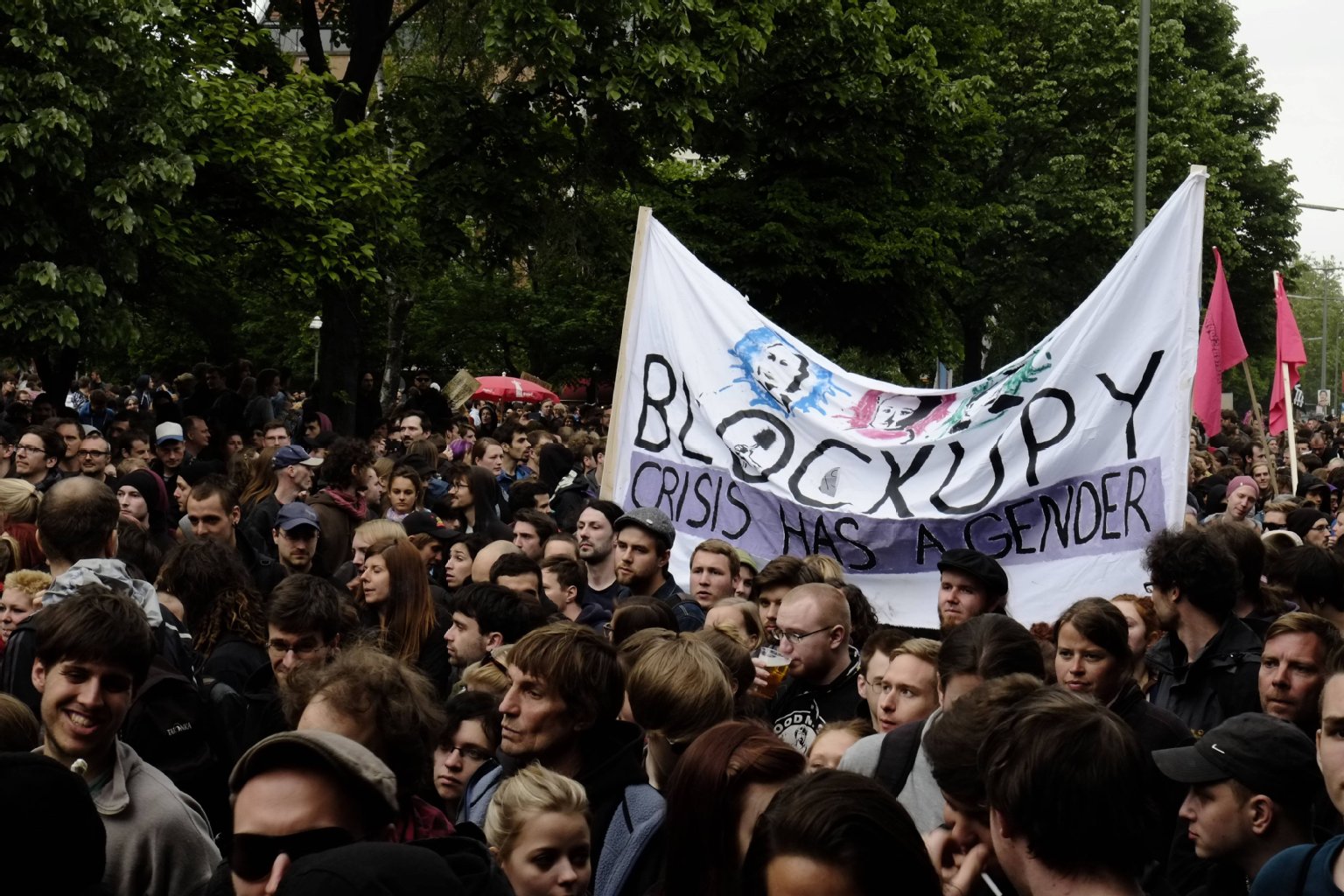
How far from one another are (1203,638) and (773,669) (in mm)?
1602

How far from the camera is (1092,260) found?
37.1 metres

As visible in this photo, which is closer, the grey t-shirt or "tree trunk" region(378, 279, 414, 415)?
the grey t-shirt

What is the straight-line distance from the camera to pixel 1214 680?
19.7 feet

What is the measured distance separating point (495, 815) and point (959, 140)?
2622 cm

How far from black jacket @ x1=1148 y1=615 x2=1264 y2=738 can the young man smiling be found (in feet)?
11.5

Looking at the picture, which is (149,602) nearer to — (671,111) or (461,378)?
(671,111)

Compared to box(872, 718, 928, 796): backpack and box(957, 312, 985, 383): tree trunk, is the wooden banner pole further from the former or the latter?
box(957, 312, 985, 383): tree trunk

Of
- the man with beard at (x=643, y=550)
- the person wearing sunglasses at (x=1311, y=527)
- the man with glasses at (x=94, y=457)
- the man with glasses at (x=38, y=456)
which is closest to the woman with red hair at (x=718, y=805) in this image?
the man with beard at (x=643, y=550)

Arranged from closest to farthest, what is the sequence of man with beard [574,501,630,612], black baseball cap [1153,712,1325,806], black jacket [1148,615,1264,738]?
black baseball cap [1153,712,1325,806] < black jacket [1148,615,1264,738] < man with beard [574,501,630,612]

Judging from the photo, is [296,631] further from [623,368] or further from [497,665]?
[623,368]

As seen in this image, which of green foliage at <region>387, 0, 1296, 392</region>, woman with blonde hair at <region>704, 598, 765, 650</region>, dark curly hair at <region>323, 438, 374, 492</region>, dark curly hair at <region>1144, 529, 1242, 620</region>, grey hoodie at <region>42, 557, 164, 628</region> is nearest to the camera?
grey hoodie at <region>42, 557, 164, 628</region>

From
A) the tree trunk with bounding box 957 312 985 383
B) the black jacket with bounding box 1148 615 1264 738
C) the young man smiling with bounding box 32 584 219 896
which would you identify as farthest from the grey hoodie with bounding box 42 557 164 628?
the tree trunk with bounding box 957 312 985 383

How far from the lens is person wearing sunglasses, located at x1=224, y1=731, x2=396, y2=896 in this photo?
9.24 feet

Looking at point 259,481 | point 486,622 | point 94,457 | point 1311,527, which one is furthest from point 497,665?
point 1311,527
